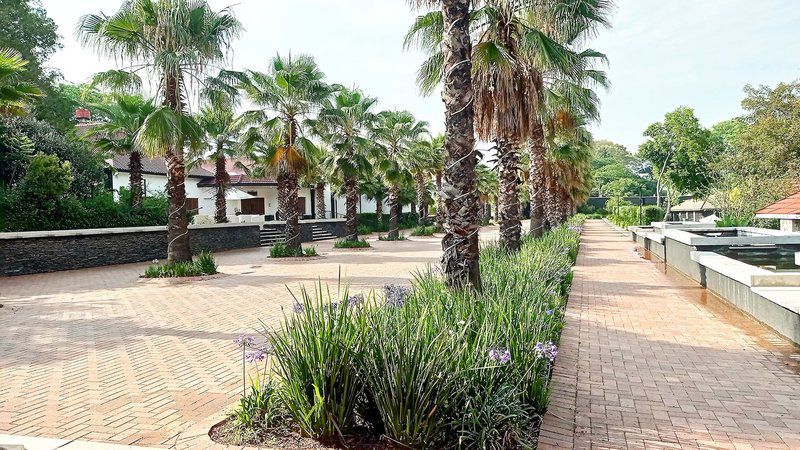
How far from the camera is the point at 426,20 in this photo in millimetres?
12227

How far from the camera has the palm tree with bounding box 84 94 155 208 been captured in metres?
21.5

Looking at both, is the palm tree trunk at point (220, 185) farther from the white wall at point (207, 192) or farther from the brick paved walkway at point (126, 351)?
the brick paved walkway at point (126, 351)

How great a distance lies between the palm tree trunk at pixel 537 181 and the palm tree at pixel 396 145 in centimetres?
1093

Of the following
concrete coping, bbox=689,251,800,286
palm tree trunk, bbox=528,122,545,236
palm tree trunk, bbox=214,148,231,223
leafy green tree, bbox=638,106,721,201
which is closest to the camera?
concrete coping, bbox=689,251,800,286

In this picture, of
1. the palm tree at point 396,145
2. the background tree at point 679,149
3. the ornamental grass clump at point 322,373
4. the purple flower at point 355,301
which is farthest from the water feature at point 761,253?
the background tree at point 679,149

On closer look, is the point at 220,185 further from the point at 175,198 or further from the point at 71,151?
the point at 175,198

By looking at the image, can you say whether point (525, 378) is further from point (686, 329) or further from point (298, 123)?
point (298, 123)

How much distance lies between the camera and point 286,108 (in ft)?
63.0

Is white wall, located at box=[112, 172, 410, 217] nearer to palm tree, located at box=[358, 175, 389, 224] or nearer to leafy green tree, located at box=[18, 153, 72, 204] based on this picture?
palm tree, located at box=[358, 175, 389, 224]

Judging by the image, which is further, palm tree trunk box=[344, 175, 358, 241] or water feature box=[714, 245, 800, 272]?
palm tree trunk box=[344, 175, 358, 241]

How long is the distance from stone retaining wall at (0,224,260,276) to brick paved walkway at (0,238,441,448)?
1327 millimetres

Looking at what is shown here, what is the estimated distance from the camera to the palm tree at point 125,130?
21.5 m

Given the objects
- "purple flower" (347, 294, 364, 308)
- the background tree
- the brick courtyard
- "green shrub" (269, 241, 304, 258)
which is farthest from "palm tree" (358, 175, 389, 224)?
"purple flower" (347, 294, 364, 308)

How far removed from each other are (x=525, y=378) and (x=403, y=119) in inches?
1037
